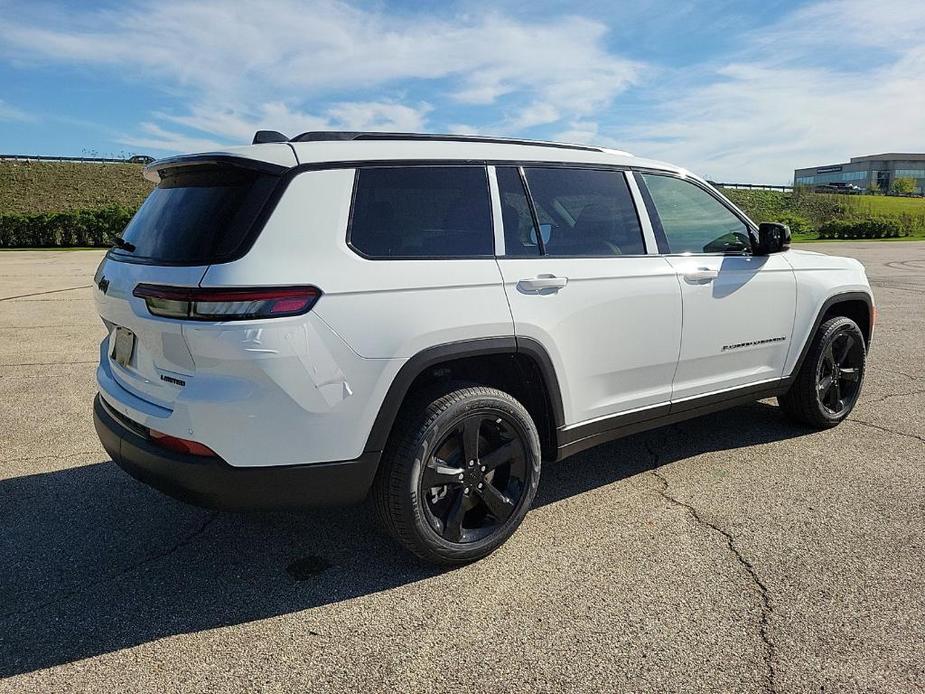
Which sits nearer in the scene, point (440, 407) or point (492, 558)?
point (440, 407)

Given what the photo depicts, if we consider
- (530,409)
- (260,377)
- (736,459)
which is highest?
(260,377)

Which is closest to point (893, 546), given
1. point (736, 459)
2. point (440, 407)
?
point (736, 459)

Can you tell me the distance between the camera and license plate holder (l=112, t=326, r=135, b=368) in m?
2.89

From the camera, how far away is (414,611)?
2.76 metres

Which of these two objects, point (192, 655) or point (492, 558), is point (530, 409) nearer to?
point (492, 558)

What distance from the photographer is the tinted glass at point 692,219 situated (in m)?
3.93

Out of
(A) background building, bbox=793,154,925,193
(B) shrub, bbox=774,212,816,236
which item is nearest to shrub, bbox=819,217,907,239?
(B) shrub, bbox=774,212,816,236

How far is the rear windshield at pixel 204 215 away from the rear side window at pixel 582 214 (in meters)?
1.16

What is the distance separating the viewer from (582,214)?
3592 mm

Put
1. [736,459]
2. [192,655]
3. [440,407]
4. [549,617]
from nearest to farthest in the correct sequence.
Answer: [192,655] → [549,617] → [440,407] → [736,459]

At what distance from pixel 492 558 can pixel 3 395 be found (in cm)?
464

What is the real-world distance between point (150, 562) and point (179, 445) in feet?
2.69

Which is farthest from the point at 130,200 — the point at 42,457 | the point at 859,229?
the point at 42,457

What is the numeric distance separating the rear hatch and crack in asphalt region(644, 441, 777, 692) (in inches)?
90.2
